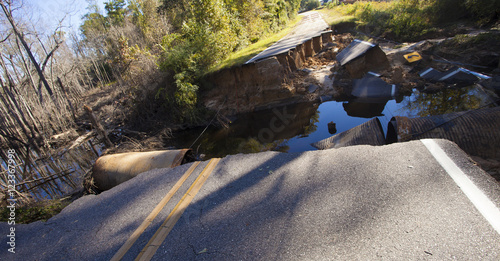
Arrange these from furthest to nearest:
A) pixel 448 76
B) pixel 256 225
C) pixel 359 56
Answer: pixel 359 56 < pixel 448 76 < pixel 256 225

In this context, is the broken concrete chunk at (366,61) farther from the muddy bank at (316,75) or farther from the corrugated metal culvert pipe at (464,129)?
the corrugated metal culvert pipe at (464,129)

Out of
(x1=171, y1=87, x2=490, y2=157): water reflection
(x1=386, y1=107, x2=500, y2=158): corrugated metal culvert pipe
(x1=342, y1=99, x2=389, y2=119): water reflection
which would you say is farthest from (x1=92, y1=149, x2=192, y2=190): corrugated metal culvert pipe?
(x1=342, y1=99, x2=389, y2=119): water reflection

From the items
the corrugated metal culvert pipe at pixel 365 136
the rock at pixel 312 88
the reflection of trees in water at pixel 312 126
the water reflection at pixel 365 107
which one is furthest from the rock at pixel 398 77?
the corrugated metal culvert pipe at pixel 365 136

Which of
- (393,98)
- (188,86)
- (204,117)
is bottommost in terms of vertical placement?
(393,98)

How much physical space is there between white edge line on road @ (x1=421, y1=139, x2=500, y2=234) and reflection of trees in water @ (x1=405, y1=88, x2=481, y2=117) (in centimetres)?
593

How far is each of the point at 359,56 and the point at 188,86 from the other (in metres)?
8.88

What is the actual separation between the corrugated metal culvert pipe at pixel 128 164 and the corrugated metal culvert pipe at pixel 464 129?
497cm

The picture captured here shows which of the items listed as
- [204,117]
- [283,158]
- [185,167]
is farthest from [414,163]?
[204,117]

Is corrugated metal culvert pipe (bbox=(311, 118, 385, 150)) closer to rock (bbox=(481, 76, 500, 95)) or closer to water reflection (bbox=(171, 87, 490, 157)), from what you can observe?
water reflection (bbox=(171, 87, 490, 157))

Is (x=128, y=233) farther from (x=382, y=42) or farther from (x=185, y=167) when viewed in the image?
(x=382, y=42)

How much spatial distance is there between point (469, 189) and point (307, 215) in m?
1.89

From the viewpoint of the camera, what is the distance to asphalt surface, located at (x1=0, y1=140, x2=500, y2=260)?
2223 millimetres

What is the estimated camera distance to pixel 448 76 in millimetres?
9422

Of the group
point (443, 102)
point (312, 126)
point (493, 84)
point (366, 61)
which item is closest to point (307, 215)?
point (312, 126)
